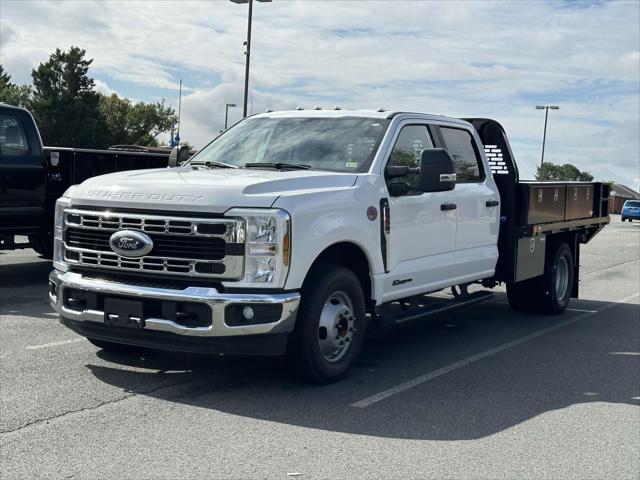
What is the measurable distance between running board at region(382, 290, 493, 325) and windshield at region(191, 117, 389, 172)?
1.29m

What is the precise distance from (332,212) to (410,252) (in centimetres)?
125

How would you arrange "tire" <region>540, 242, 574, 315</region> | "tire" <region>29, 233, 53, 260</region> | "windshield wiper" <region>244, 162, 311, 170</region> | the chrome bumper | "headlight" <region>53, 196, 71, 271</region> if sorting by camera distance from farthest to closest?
"tire" <region>29, 233, 53, 260</region> < "tire" <region>540, 242, 574, 315</region> < "windshield wiper" <region>244, 162, 311, 170</region> < "headlight" <region>53, 196, 71, 271</region> < the chrome bumper

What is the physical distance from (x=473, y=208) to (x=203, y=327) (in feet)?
11.4

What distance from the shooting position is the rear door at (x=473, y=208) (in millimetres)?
7879

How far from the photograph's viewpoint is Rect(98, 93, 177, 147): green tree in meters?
74.9

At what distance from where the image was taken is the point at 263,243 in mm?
5539

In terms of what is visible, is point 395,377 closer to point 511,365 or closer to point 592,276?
point 511,365

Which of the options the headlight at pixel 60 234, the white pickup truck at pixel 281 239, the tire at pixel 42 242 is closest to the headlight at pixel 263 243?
the white pickup truck at pixel 281 239

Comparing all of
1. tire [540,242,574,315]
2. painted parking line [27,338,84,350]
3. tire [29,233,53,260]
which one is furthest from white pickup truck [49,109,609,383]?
tire [29,233,53,260]

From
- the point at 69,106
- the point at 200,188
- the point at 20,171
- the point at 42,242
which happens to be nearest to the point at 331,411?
the point at 200,188

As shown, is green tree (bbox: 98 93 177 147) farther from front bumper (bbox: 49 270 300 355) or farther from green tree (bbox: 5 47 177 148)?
front bumper (bbox: 49 270 300 355)

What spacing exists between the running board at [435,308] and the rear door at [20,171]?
592 centimetres

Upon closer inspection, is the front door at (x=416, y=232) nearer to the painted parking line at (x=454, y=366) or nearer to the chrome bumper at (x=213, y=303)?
the painted parking line at (x=454, y=366)

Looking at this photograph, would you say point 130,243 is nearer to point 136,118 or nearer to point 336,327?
point 336,327
